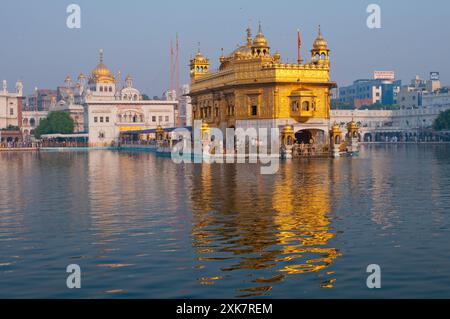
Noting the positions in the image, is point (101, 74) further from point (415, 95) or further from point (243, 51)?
point (415, 95)

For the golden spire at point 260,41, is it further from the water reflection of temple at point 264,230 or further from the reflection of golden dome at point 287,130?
the water reflection of temple at point 264,230

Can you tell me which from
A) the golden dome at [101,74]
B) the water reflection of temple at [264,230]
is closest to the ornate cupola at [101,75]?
the golden dome at [101,74]

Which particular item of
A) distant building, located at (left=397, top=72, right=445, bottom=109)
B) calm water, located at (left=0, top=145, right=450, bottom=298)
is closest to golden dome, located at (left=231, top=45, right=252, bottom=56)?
calm water, located at (left=0, top=145, right=450, bottom=298)

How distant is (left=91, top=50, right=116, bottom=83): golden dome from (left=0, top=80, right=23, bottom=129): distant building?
19232 millimetres

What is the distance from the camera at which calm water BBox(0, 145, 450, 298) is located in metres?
13.0

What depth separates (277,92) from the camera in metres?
62.4

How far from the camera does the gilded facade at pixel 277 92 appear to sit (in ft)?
205

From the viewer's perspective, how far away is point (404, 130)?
162000mm

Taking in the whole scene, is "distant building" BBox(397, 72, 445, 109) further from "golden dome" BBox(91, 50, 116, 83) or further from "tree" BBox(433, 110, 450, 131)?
"golden dome" BBox(91, 50, 116, 83)

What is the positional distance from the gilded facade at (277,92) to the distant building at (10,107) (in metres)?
91.9
